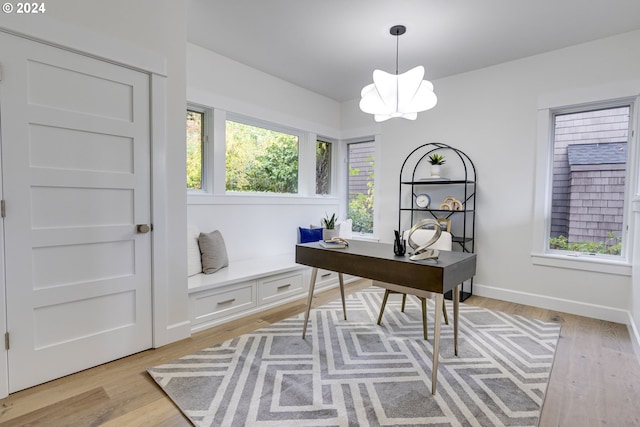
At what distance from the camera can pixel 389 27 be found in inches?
106

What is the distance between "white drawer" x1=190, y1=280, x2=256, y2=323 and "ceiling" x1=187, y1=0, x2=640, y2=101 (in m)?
2.27

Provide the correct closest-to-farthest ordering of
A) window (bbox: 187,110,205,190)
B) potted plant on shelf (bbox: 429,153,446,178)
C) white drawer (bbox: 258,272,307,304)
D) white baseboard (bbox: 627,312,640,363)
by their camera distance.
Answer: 1. white baseboard (bbox: 627,312,640,363)
2. white drawer (bbox: 258,272,307,304)
3. window (bbox: 187,110,205,190)
4. potted plant on shelf (bbox: 429,153,446,178)

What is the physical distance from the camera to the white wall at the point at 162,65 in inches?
76.6

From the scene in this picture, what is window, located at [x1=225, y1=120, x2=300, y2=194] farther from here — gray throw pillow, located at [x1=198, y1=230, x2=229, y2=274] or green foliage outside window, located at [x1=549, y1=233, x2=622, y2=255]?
green foliage outside window, located at [x1=549, y1=233, x2=622, y2=255]

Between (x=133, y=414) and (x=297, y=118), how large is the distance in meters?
3.51

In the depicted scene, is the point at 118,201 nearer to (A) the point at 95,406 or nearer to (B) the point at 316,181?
(A) the point at 95,406

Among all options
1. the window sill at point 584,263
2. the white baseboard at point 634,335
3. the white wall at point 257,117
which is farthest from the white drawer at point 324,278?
the white baseboard at point 634,335

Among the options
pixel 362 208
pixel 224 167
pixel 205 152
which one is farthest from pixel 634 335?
pixel 205 152

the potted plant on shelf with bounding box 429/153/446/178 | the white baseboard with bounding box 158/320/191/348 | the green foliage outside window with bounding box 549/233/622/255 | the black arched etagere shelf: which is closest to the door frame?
the white baseboard with bounding box 158/320/191/348

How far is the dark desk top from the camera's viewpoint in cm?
179

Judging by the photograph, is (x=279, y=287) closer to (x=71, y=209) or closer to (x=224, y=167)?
(x=224, y=167)

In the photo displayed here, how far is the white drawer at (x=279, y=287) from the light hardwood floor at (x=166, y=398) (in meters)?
0.62

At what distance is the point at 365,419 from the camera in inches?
62.4

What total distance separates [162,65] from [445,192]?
319 cm
